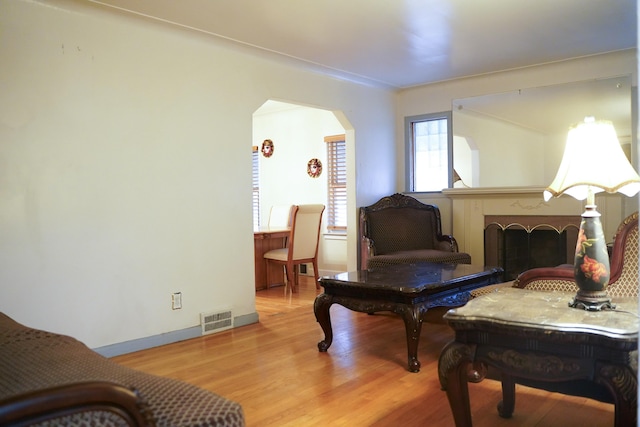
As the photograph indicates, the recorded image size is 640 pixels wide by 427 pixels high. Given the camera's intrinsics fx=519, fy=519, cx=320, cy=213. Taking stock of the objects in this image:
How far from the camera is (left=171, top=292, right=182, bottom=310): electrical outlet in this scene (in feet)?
12.9

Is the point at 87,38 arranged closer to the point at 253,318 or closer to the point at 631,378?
the point at 253,318

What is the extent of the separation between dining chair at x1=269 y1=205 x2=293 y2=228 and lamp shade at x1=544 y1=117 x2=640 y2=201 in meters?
5.08

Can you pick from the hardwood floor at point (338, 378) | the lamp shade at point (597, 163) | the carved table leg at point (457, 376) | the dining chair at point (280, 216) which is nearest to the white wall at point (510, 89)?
the dining chair at point (280, 216)

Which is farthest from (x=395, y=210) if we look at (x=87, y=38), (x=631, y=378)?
(x=631, y=378)

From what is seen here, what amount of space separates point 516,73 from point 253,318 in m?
3.61

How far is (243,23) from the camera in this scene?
3818 millimetres

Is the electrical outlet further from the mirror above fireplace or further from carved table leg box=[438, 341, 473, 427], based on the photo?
the mirror above fireplace

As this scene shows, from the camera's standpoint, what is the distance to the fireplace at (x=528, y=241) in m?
5.14

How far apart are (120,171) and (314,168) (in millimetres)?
3817

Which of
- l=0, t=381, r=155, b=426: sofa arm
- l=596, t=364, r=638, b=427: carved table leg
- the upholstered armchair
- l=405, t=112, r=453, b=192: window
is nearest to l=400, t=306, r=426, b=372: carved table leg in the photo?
l=596, t=364, r=638, b=427: carved table leg


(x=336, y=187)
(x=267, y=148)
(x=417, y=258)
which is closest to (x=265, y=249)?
(x=336, y=187)

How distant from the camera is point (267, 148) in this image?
25.4 ft

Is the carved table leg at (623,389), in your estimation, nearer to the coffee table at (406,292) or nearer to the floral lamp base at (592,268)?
the floral lamp base at (592,268)

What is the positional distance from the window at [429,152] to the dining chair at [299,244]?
47.4 inches
